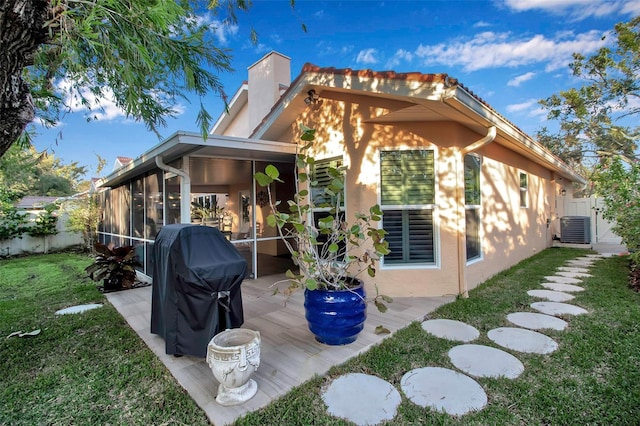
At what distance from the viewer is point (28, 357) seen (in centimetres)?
329

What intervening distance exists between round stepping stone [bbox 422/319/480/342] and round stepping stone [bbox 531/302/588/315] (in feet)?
4.55

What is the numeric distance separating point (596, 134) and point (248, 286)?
22227 mm

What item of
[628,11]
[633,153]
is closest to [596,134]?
[633,153]

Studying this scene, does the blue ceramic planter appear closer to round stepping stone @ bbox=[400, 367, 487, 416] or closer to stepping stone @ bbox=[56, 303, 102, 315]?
round stepping stone @ bbox=[400, 367, 487, 416]

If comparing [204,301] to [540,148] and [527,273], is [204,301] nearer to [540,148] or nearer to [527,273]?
[527,273]

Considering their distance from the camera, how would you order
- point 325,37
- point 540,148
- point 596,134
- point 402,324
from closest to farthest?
point 402,324
point 540,148
point 325,37
point 596,134

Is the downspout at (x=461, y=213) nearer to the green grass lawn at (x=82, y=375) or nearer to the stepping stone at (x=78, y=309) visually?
the green grass lawn at (x=82, y=375)

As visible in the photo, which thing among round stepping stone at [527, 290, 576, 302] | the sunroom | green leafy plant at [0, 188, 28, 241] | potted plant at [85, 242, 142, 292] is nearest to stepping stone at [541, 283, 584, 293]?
round stepping stone at [527, 290, 576, 302]

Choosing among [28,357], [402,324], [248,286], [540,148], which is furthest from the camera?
[540,148]

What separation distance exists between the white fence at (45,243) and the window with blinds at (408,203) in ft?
45.2

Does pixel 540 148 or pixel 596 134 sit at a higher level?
pixel 596 134

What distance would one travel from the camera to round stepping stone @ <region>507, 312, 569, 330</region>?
3.73m

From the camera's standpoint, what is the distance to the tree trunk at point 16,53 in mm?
2303

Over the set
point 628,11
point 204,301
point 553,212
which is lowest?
point 204,301
